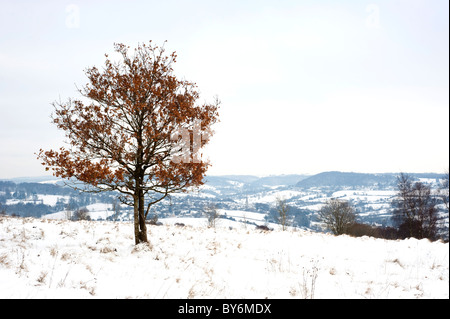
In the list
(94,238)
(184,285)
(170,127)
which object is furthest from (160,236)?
(184,285)

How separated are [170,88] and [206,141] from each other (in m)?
2.72

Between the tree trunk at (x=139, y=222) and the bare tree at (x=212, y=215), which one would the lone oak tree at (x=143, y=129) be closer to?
the tree trunk at (x=139, y=222)

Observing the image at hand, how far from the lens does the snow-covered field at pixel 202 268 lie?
21.0 ft

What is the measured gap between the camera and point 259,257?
11.5m

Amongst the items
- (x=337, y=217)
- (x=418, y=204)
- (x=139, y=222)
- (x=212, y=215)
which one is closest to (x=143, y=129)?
(x=139, y=222)

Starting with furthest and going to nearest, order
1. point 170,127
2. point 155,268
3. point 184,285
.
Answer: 1. point 170,127
2. point 155,268
3. point 184,285

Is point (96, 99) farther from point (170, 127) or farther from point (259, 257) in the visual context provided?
point (259, 257)

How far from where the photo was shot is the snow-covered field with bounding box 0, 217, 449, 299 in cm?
641

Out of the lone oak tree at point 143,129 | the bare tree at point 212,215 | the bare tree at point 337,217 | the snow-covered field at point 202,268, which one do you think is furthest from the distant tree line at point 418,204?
the bare tree at point 212,215

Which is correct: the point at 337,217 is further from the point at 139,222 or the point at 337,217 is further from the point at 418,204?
the point at 139,222

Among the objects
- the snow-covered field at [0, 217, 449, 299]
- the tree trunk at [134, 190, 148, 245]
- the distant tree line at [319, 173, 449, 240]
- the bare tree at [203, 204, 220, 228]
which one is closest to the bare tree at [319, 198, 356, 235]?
the distant tree line at [319, 173, 449, 240]

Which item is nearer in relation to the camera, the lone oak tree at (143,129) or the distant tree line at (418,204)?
the lone oak tree at (143,129)

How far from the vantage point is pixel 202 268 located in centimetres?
916

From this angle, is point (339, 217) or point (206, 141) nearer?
point (206, 141)
